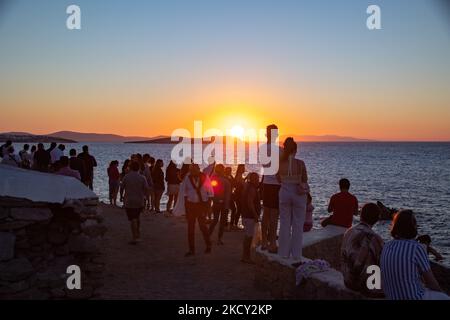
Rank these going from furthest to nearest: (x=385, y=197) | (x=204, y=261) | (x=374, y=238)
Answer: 1. (x=385, y=197)
2. (x=204, y=261)
3. (x=374, y=238)

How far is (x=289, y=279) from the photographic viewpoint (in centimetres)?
737

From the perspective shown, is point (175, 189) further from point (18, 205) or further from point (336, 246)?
point (18, 205)

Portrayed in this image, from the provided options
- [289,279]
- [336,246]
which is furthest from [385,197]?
[289,279]

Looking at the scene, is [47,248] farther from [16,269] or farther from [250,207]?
[250,207]

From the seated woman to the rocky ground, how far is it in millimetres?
3220

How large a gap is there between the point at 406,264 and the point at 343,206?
514cm

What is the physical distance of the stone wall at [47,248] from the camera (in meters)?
7.14

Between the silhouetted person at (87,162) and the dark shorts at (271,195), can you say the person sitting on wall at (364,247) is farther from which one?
the silhouetted person at (87,162)

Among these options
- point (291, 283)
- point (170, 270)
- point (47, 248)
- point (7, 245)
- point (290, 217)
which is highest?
point (290, 217)

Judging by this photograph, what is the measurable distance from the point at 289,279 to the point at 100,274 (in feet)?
10.5

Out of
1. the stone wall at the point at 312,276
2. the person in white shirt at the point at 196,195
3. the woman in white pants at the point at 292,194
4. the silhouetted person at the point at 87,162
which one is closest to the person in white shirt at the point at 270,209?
the stone wall at the point at 312,276

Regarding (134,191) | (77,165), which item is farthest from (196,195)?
(77,165)

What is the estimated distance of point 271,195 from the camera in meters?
8.26
